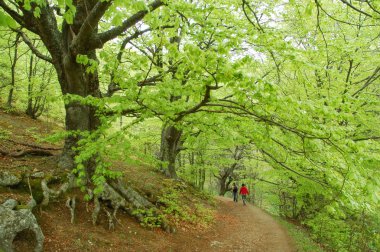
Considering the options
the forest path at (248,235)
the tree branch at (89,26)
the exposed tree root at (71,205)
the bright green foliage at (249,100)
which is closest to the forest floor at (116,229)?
the forest path at (248,235)

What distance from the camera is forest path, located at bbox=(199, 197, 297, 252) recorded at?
11148 millimetres

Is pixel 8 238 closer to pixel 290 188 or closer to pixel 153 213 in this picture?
pixel 153 213

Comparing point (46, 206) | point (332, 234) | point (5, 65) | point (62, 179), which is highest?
point (5, 65)

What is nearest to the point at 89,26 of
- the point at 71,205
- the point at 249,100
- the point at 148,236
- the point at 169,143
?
the point at 249,100

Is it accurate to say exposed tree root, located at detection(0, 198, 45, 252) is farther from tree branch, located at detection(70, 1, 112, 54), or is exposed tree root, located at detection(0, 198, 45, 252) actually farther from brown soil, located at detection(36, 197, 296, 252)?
tree branch, located at detection(70, 1, 112, 54)

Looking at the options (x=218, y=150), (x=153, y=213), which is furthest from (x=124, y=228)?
(x=218, y=150)

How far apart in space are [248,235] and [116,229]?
721cm

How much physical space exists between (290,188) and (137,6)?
15.2 meters

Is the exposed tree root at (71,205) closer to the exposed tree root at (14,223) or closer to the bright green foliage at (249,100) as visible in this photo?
the bright green foliage at (249,100)

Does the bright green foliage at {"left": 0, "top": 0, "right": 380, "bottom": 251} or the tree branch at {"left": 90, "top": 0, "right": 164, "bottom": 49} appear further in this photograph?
the tree branch at {"left": 90, "top": 0, "right": 164, "bottom": 49}

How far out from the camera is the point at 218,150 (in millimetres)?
20531

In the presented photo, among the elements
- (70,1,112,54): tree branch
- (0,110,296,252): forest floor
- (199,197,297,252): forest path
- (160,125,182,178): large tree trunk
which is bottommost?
(199,197,297,252): forest path

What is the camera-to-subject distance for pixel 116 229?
27.2 ft

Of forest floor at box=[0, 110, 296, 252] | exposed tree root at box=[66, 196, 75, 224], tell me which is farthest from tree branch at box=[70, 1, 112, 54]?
exposed tree root at box=[66, 196, 75, 224]
